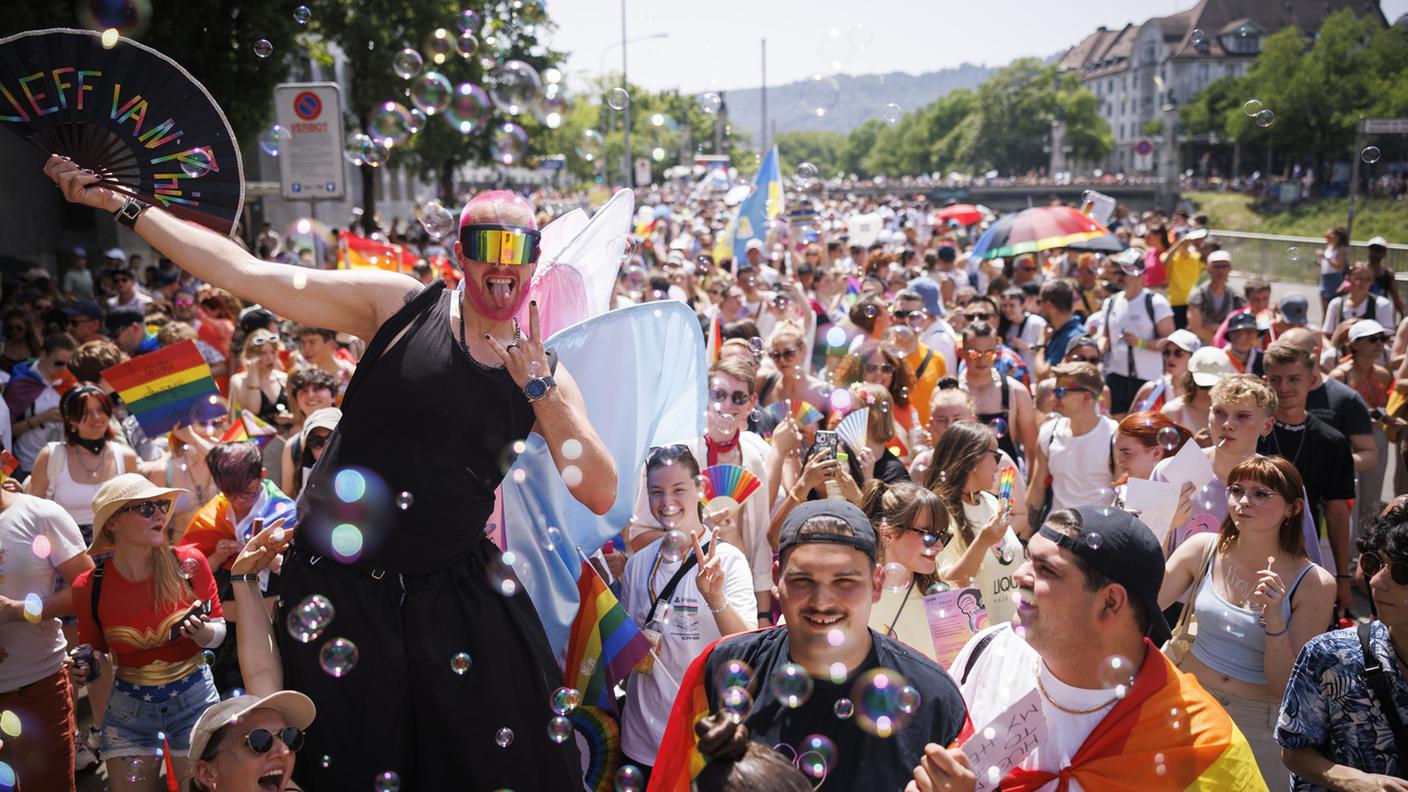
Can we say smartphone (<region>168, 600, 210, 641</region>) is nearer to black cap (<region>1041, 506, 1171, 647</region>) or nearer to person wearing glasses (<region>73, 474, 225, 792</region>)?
person wearing glasses (<region>73, 474, 225, 792</region>)

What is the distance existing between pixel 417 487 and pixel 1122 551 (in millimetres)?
1638

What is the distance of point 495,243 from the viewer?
2.60 m

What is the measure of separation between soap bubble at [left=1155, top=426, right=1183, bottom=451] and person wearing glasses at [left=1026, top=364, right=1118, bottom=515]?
0.62m

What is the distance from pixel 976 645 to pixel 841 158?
187148mm

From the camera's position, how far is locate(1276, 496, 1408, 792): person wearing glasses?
2.85 metres

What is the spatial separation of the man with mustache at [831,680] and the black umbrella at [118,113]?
1.73m

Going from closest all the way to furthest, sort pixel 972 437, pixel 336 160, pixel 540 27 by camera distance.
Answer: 1. pixel 972 437
2. pixel 336 160
3. pixel 540 27

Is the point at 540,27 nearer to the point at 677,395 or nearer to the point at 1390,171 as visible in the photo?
the point at 677,395

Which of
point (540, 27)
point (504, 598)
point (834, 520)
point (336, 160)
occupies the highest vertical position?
point (540, 27)

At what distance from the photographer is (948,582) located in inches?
156

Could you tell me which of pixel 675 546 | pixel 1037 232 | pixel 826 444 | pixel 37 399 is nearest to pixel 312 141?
pixel 37 399

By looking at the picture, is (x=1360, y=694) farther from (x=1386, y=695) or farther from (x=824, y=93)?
(x=824, y=93)

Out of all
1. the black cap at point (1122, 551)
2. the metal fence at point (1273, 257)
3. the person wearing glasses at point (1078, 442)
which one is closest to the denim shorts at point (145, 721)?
the black cap at point (1122, 551)

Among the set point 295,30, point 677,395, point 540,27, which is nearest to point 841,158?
point 540,27
